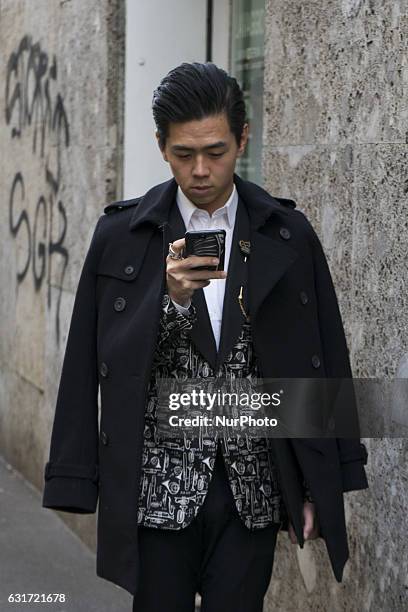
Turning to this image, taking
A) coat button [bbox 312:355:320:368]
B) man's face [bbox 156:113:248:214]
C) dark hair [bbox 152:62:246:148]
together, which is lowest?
coat button [bbox 312:355:320:368]

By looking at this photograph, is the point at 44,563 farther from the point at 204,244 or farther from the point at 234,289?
the point at 204,244

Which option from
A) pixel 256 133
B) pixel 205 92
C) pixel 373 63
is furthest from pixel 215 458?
pixel 256 133

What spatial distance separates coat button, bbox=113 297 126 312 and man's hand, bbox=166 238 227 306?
0.84ft

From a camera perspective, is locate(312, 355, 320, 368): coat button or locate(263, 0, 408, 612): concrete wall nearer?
locate(312, 355, 320, 368): coat button

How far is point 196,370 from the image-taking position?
288 centimetres

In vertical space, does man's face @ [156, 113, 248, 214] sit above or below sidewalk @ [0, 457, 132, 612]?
above

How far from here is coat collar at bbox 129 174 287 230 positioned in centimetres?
→ 298

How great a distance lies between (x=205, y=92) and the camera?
9.32 ft

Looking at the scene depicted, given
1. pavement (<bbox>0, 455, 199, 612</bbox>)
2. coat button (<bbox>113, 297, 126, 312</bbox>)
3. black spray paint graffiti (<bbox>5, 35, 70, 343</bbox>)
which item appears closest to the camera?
coat button (<bbox>113, 297, 126, 312</bbox>)

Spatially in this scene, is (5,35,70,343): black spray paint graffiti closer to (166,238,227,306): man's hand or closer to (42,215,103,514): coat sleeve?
(42,215,103,514): coat sleeve

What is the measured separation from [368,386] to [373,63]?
3.35 feet

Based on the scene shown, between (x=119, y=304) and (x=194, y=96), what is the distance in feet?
1.77

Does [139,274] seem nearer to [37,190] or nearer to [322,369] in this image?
[322,369]

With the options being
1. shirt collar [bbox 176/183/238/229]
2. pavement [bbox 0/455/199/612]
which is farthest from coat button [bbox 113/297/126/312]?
pavement [bbox 0/455/199/612]
